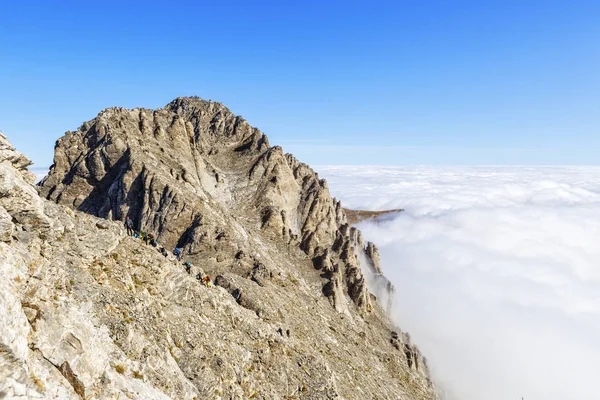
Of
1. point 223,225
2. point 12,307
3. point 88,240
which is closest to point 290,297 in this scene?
point 223,225

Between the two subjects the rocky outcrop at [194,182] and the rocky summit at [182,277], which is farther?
the rocky outcrop at [194,182]

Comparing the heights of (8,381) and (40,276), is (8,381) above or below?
below

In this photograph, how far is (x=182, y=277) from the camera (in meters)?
44.2

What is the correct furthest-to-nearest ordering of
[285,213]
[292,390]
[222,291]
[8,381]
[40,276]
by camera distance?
[285,213], [222,291], [292,390], [40,276], [8,381]

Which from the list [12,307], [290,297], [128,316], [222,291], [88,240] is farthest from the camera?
[290,297]

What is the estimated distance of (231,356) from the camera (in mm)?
38500

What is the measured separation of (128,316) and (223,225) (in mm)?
48402

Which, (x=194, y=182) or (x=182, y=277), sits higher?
(x=194, y=182)

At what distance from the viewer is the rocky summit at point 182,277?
2430 centimetres

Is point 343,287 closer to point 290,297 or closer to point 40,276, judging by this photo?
point 290,297

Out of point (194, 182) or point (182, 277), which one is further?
point (194, 182)

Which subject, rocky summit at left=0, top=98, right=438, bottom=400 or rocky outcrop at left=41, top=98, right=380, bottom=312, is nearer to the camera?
rocky summit at left=0, top=98, right=438, bottom=400

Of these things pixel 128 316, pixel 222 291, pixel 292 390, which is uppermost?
pixel 128 316

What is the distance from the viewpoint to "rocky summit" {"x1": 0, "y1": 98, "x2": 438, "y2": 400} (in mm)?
24297
